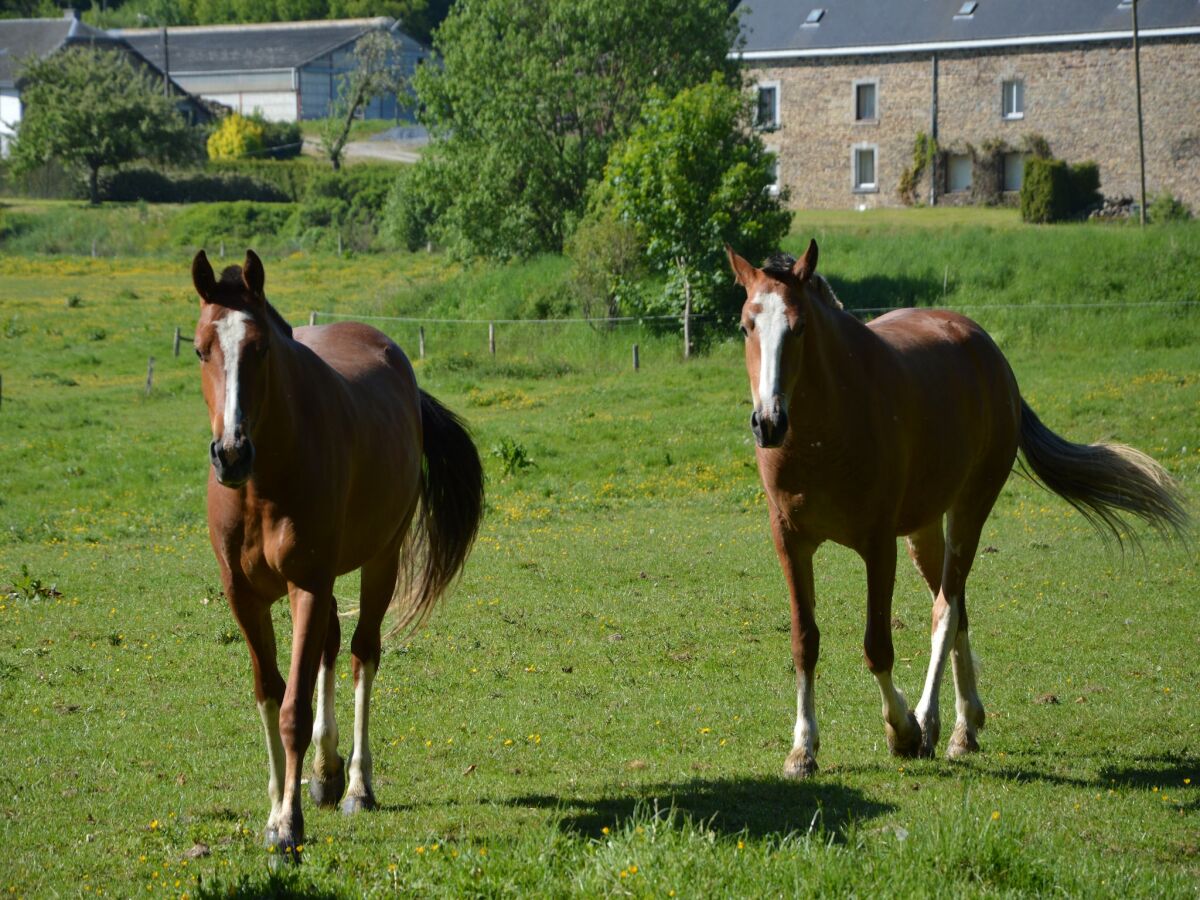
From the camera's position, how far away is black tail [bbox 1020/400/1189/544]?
7.97m

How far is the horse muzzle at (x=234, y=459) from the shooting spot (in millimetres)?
4652

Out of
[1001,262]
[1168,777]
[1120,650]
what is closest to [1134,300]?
[1001,262]

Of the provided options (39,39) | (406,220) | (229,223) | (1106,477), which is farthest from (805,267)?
(39,39)

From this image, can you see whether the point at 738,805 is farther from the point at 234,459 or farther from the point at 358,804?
the point at 234,459

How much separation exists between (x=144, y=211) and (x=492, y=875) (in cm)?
5504

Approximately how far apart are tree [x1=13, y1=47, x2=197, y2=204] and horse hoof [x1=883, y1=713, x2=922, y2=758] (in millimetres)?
59261

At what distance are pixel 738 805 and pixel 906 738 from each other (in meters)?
1.26

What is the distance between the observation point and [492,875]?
436cm

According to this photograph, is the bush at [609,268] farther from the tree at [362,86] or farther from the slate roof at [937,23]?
the tree at [362,86]

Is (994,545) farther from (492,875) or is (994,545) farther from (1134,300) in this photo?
(1134,300)

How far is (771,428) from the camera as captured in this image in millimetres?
5512

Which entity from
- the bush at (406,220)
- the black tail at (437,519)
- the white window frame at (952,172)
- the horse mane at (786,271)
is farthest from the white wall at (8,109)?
the horse mane at (786,271)

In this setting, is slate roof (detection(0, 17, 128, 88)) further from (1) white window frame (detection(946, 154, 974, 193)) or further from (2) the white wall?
(1) white window frame (detection(946, 154, 974, 193))

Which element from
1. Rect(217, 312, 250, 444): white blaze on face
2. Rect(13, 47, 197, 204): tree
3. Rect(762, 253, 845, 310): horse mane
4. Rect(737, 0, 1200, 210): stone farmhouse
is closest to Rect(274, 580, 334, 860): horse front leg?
Rect(217, 312, 250, 444): white blaze on face
